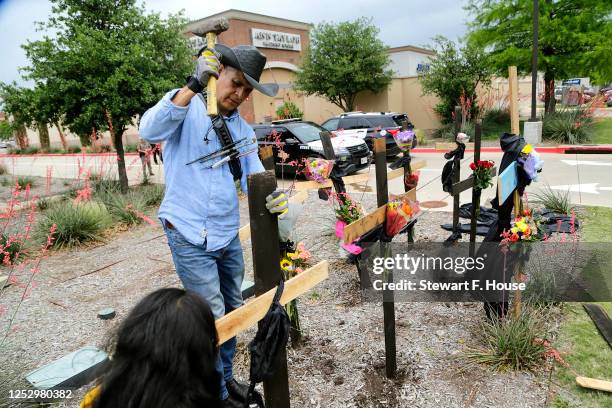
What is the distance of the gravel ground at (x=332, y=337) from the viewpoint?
2.61 metres

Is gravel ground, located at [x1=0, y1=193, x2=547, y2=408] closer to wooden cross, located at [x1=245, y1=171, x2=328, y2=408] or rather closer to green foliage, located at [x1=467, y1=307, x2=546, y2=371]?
green foliage, located at [x1=467, y1=307, x2=546, y2=371]

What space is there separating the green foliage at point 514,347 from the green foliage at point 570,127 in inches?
470

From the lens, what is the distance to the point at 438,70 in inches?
640

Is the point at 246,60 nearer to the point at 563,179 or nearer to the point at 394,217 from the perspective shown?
the point at 394,217

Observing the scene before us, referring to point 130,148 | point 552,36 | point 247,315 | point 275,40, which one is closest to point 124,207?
point 247,315

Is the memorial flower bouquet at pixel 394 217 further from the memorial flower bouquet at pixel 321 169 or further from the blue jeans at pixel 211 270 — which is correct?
the memorial flower bouquet at pixel 321 169

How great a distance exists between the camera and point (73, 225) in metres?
6.11

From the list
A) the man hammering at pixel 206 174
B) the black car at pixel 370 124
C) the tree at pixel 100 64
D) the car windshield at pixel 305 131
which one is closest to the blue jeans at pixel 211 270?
the man hammering at pixel 206 174

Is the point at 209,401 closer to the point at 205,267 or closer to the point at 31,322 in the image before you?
the point at 205,267

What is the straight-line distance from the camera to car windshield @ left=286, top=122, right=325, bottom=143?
11.2m

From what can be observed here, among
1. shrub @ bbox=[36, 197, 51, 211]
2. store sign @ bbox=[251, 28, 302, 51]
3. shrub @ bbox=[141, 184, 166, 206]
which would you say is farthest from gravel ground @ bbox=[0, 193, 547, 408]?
store sign @ bbox=[251, 28, 302, 51]

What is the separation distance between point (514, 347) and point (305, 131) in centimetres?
939

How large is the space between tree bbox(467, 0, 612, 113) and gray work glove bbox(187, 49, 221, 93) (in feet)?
48.3

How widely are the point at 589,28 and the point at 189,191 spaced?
15.7 m
